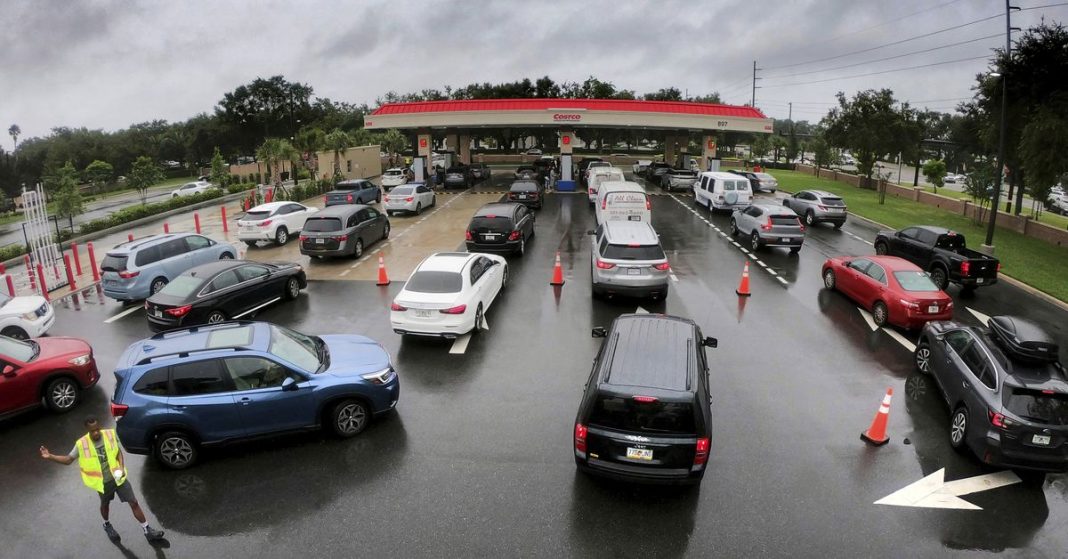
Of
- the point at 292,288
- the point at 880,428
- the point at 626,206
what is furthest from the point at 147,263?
the point at 880,428

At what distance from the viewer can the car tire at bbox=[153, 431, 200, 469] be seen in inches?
311

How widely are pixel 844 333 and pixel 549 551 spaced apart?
944 centimetres

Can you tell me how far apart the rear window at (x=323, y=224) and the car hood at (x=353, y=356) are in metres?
10.1

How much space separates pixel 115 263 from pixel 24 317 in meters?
2.88

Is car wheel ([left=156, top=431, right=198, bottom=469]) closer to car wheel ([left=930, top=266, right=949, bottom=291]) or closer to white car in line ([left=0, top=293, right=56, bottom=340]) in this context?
white car in line ([left=0, top=293, right=56, bottom=340])

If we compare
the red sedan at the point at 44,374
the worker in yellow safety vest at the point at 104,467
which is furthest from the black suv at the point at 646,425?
the red sedan at the point at 44,374

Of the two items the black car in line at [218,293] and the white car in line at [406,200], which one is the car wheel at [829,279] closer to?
the black car in line at [218,293]

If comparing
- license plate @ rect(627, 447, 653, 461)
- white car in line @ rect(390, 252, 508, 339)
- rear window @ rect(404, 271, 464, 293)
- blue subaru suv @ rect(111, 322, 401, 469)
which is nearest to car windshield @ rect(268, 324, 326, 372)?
blue subaru suv @ rect(111, 322, 401, 469)

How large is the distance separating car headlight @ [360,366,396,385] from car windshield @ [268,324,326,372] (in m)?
0.73

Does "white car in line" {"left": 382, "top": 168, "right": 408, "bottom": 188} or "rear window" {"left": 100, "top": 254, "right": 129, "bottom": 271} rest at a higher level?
"white car in line" {"left": 382, "top": 168, "right": 408, "bottom": 188}

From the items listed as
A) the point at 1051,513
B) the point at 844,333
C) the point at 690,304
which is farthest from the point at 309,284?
the point at 1051,513

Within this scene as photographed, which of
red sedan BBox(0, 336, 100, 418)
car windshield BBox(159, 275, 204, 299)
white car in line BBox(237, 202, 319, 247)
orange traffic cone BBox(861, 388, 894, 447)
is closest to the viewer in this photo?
orange traffic cone BBox(861, 388, 894, 447)

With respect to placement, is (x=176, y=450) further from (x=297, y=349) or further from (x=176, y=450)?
(x=297, y=349)

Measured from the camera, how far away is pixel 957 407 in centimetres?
880
